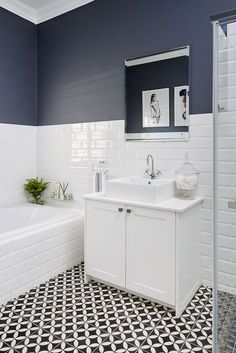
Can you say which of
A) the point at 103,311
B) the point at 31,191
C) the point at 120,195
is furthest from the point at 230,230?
the point at 31,191

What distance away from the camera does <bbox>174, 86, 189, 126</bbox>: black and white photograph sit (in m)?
2.50

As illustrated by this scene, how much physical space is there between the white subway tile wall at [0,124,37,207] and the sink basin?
5.29 ft

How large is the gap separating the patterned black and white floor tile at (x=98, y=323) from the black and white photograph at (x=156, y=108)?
1.63 metres

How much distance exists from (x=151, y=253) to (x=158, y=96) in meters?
1.52

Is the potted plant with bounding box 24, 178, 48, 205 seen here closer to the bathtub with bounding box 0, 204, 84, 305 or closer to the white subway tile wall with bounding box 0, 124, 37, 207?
the white subway tile wall with bounding box 0, 124, 37, 207

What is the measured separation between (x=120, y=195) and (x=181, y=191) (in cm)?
59

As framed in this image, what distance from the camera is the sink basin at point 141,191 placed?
216 cm

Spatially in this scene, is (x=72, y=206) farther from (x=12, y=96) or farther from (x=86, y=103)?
(x=12, y=96)

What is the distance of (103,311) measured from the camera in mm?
2088

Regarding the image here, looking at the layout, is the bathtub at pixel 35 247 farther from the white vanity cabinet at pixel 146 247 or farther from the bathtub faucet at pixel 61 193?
the white vanity cabinet at pixel 146 247

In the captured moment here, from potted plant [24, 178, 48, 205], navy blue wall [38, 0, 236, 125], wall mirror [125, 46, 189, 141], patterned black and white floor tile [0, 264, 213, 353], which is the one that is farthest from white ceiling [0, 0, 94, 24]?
patterned black and white floor tile [0, 264, 213, 353]

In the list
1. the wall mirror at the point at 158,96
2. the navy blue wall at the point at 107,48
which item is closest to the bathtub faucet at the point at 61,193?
the navy blue wall at the point at 107,48

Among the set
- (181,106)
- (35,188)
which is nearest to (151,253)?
(181,106)

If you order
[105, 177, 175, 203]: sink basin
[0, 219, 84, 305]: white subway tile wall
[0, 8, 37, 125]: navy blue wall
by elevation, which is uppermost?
[0, 8, 37, 125]: navy blue wall
